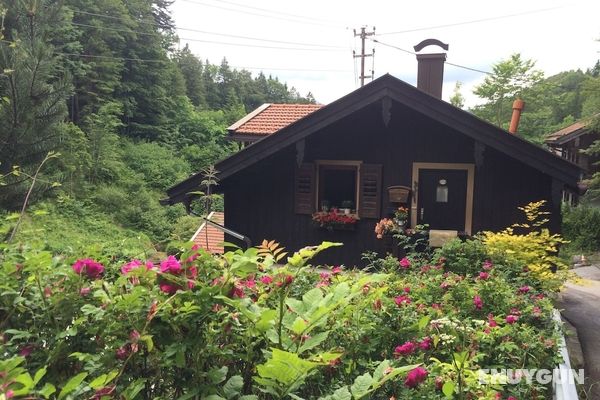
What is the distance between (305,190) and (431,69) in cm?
404

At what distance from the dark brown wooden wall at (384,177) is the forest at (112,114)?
6.34 feet

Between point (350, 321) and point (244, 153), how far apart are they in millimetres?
6992

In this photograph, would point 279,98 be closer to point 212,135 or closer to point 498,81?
point 212,135

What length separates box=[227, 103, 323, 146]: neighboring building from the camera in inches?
470

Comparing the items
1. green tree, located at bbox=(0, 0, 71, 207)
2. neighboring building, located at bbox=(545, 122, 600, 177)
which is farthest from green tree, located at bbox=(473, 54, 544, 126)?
green tree, located at bbox=(0, 0, 71, 207)

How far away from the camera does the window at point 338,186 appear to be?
9070mm

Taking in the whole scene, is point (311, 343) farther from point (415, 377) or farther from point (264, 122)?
point (264, 122)

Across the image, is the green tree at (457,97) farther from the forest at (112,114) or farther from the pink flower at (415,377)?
the pink flower at (415,377)

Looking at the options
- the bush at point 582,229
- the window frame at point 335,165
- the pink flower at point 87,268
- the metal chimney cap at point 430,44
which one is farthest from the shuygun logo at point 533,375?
the bush at point 582,229

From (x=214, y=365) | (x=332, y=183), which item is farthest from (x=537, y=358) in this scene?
(x=332, y=183)

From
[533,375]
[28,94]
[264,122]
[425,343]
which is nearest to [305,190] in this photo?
[264,122]

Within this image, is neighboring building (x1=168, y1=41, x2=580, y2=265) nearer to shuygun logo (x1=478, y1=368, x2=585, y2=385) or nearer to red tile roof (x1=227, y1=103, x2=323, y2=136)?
red tile roof (x1=227, y1=103, x2=323, y2=136)

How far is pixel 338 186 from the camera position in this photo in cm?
947

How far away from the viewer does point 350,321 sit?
1926 mm
